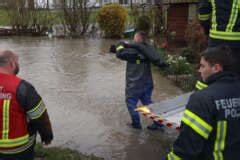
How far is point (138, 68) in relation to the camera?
583cm

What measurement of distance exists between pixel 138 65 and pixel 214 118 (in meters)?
3.28

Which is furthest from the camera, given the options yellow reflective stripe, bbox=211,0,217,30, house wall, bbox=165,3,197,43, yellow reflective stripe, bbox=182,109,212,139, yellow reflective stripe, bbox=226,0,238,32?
A: house wall, bbox=165,3,197,43

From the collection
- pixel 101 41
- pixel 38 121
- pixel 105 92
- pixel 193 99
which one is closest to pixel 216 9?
pixel 193 99

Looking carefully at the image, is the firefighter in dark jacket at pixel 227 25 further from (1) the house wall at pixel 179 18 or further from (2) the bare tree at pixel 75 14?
(2) the bare tree at pixel 75 14

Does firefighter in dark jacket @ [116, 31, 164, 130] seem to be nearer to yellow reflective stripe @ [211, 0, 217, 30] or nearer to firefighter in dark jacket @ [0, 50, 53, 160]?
yellow reflective stripe @ [211, 0, 217, 30]

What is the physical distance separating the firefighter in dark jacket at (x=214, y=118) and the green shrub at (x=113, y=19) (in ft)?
53.3

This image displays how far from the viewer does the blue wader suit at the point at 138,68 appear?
18.8ft

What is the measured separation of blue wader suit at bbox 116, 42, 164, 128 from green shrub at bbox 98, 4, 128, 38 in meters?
13.1

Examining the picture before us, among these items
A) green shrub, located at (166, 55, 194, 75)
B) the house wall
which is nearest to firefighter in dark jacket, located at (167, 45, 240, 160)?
green shrub, located at (166, 55, 194, 75)

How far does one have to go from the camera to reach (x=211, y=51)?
272 centimetres

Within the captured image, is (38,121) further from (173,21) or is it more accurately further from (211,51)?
(173,21)

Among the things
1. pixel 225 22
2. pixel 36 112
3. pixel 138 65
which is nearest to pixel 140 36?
pixel 138 65

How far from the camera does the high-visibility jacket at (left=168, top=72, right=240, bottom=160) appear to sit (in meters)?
2.58

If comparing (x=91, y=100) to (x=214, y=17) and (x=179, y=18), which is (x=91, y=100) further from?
(x=179, y=18)
